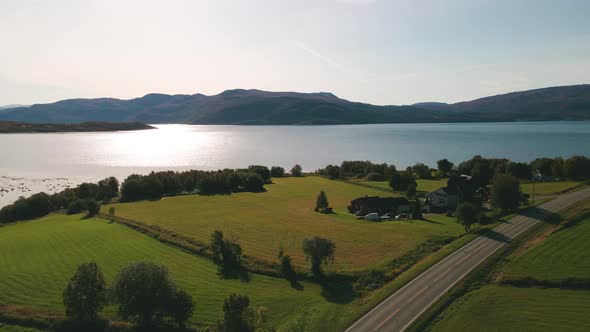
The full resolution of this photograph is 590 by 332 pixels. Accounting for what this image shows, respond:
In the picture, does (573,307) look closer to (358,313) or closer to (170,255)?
(358,313)

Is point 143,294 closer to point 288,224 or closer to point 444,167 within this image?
point 288,224

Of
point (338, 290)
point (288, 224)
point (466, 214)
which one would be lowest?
point (338, 290)

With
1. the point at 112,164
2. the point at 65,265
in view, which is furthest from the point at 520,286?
the point at 112,164

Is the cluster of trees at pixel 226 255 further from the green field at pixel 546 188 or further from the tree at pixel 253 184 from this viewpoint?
the green field at pixel 546 188

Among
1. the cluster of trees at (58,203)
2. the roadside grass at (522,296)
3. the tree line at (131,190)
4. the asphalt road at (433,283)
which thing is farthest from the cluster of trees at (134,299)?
the tree line at (131,190)

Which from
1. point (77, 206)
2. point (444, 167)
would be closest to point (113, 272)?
point (77, 206)
